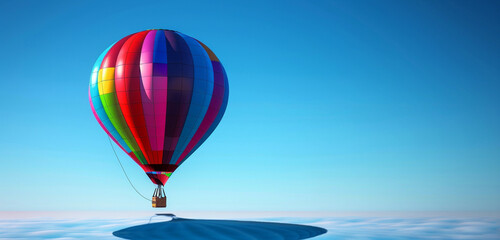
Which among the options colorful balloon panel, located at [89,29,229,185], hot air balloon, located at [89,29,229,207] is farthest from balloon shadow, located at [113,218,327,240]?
colorful balloon panel, located at [89,29,229,185]

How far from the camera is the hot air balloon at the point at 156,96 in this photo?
3441 centimetres

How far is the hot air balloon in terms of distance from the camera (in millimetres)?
34406

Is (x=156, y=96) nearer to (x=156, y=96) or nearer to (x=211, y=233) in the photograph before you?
(x=156, y=96)

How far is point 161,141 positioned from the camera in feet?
115

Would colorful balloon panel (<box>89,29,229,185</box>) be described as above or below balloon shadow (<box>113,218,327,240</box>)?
above

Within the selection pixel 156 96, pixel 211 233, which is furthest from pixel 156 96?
pixel 211 233

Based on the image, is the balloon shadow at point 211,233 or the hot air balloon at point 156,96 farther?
the hot air balloon at point 156,96

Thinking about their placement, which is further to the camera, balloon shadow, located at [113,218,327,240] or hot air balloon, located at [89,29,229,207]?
hot air balloon, located at [89,29,229,207]

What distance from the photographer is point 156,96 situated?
3425cm

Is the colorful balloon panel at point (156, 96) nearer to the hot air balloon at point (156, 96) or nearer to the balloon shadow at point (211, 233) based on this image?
the hot air balloon at point (156, 96)

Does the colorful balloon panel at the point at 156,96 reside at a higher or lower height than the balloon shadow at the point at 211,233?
higher

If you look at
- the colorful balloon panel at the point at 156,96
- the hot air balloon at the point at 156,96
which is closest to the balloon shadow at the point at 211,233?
the hot air balloon at the point at 156,96

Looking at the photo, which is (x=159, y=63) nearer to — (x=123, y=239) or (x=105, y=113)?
(x=105, y=113)

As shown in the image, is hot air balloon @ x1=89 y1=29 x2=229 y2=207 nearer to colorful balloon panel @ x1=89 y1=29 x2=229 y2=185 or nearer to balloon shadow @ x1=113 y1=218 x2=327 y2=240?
colorful balloon panel @ x1=89 y1=29 x2=229 y2=185
